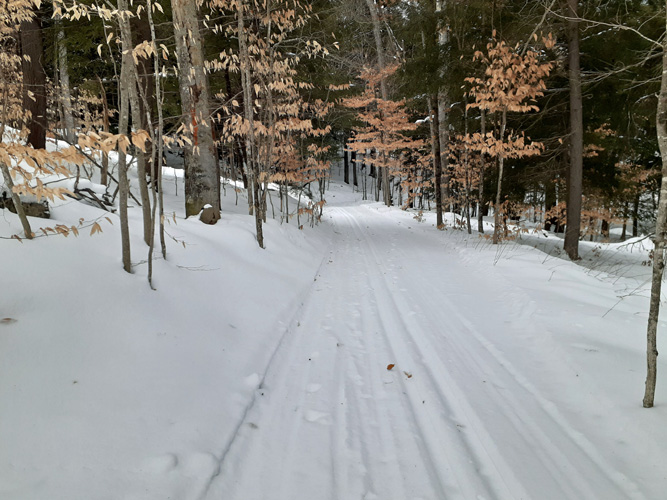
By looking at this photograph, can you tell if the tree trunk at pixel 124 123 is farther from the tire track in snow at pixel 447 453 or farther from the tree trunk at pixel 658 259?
the tree trunk at pixel 658 259

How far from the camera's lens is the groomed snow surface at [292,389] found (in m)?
2.08

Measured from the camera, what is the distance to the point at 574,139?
28.8ft

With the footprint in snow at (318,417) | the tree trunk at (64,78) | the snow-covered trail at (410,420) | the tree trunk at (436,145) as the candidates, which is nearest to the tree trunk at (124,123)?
the snow-covered trail at (410,420)

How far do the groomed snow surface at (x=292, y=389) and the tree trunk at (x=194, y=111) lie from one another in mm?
2307

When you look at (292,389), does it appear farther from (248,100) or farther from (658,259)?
(248,100)

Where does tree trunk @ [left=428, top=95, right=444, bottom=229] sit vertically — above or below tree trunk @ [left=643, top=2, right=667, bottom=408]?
above

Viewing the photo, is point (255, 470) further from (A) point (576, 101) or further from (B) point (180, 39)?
(A) point (576, 101)

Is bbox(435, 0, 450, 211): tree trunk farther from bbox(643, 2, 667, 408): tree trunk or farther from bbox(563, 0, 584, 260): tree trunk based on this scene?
bbox(643, 2, 667, 408): tree trunk

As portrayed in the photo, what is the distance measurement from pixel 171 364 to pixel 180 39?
229 inches

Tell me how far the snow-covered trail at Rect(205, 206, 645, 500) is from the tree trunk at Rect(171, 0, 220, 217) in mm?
3973

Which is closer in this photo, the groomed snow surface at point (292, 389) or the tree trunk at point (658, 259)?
the groomed snow surface at point (292, 389)

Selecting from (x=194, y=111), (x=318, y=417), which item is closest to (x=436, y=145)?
(x=194, y=111)

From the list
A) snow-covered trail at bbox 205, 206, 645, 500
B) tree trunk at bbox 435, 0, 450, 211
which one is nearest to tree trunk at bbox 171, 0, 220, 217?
snow-covered trail at bbox 205, 206, 645, 500

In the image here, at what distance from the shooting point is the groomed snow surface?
2.08 m
